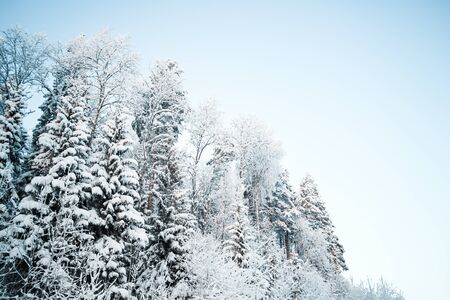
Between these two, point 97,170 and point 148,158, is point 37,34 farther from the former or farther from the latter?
point 97,170

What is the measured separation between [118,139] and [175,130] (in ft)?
30.7

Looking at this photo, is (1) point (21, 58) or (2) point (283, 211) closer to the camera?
(1) point (21, 58)

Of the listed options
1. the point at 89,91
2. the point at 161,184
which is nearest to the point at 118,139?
the point at 161,184

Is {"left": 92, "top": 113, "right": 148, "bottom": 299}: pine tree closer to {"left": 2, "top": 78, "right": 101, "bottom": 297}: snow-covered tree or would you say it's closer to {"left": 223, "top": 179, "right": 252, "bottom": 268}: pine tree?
{"left": 2, "top": 78, "right": 101, "bottom": 297}: snow-covered tree

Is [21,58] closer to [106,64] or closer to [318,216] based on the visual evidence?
[106,64]

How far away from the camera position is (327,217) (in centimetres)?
4406

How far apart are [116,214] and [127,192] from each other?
114 centimetres

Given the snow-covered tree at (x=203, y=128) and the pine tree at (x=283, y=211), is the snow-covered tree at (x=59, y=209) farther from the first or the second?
the pine tree at (x=283, y=211)

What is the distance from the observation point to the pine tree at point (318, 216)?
4015 centimetres

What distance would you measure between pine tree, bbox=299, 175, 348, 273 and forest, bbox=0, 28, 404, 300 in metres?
4.22

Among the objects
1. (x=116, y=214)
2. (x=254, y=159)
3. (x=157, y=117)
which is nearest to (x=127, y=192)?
(x=116, y=214)

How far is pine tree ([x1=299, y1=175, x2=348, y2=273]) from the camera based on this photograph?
4015cm

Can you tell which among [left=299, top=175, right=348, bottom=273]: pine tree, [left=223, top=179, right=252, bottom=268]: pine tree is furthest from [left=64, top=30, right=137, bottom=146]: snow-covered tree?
[left=299, top=175, right=348, bottom=273]: pine tree

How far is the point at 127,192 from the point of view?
13.9 meters
